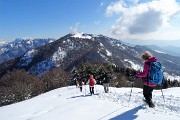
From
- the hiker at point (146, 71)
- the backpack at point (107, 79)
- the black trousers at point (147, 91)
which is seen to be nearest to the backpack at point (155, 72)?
the hiker at point (146, 71)

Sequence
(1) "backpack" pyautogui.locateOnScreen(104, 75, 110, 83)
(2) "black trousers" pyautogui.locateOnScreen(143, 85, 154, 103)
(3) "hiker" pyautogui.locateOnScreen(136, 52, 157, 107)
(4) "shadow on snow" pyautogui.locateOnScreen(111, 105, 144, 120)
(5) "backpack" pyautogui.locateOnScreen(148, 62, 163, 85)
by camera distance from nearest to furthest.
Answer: (4) "shadow on snow" pyautogui.locateOnScreen(111, 105, 144, 120), (5) "backpack" pyautogui.locateOnScreen(148, 62, 163, 85), (3) "hiker" pyautogui.locateOnScreen(136, 52, 157, 107), (2) "black trousers" pyautogui.locateOnScreen(143, 85, 154, 103), (1) "backpack" pyautogui.locateOnScreen(104, 75, 110, 83)

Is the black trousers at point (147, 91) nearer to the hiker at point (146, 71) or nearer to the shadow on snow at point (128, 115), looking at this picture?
the hiker at point (146, 71)

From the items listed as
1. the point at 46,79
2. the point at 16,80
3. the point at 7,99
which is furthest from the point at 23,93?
the point at 46,79

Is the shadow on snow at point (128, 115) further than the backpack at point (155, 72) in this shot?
No

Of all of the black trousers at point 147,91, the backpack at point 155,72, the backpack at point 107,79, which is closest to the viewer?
the backpack at point 155,72

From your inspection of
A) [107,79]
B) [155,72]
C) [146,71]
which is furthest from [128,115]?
[107,79]

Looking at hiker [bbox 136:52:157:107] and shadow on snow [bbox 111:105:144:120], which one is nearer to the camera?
shadow on snow [bbox 111:105:144:120]

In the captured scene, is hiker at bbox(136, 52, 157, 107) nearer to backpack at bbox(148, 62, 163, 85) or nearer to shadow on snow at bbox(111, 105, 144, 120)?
backpack at bbox(148, 62, 163, 85)

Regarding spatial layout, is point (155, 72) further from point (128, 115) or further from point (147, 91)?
point (128, 115)

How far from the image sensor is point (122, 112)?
1228 cm

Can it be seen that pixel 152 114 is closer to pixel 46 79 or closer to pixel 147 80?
pixel 147 80

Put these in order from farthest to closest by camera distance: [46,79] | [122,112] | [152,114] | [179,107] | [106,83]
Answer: [46,79]
[106,83]
[179,107]
[122,112]
[152,114]

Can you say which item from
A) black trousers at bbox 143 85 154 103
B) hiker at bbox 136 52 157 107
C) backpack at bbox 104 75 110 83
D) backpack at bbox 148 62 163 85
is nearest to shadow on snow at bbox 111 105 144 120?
black trousers at bbox 143 85 154 103

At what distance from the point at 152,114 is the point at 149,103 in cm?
135
